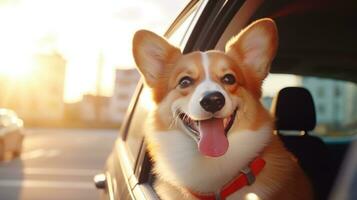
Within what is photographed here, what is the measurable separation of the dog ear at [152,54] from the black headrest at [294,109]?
1391 millimetres

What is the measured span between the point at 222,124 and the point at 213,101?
14cm

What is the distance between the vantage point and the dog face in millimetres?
2139

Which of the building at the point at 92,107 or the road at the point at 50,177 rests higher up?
the road at the point at 50,177

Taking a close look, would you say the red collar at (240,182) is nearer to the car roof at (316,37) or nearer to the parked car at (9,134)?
the car roof at (316,37)

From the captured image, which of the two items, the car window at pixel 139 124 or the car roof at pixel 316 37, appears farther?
the car roof at pixel 316 37

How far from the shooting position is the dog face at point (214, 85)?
2.14 meters

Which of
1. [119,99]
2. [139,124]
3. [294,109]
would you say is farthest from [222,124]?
[119,99]

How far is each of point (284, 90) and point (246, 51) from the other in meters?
1.53

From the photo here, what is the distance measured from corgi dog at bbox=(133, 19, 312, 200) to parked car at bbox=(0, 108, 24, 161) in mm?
15848

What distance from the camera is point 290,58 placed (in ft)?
15.0

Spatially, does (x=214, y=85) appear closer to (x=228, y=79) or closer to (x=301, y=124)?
(x=228, y=79)

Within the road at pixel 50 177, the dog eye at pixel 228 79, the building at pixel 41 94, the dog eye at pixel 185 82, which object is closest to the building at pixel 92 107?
the building at pixel 41 94

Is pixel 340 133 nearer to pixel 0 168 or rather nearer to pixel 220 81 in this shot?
pixel 220 81

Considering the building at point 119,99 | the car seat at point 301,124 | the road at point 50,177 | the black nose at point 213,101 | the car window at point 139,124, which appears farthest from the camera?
the building at point 119,99
